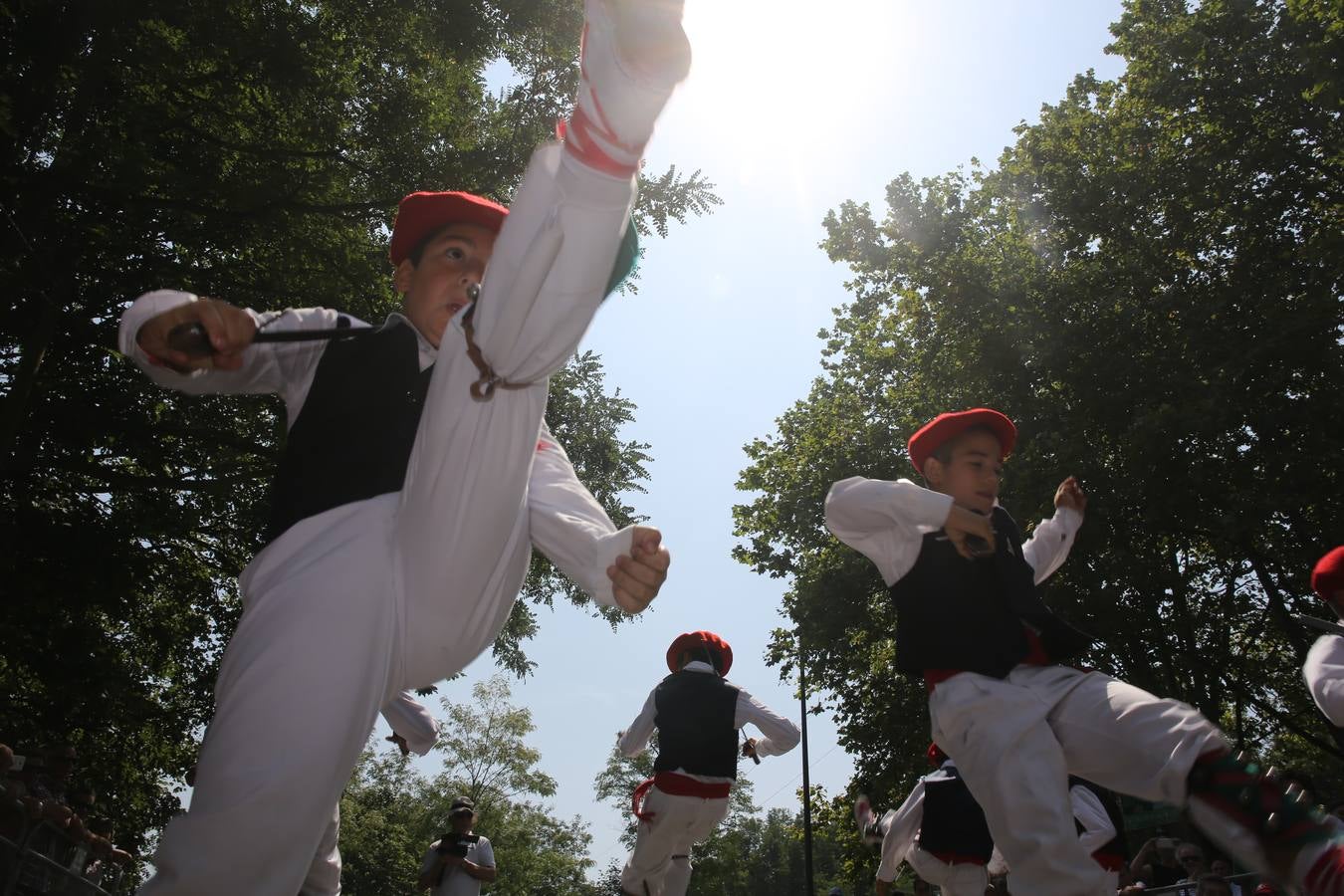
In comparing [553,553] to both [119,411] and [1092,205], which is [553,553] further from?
[1092,205]

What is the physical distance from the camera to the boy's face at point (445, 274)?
8.07 ft

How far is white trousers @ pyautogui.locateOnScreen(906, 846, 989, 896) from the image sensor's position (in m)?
5.22

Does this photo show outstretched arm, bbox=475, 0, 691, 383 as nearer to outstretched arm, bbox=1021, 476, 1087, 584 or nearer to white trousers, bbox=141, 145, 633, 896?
white trousers, bbox=141, 145, 633, 896

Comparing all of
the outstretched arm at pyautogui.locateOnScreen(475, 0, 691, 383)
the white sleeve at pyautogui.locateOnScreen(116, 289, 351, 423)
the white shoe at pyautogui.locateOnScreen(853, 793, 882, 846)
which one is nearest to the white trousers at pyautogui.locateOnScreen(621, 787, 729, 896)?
the white shoe at pyautogui.locateOnScreen(853, 793, 882, 846)

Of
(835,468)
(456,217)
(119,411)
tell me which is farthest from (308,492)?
(835,468)

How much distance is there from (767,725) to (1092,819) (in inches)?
88.9

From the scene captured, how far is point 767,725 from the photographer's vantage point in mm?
7270

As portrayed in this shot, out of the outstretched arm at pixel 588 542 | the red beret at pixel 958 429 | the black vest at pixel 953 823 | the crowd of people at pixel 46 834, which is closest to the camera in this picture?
the outstretched arm at pixel 588 542

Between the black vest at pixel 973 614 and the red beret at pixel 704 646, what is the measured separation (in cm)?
407

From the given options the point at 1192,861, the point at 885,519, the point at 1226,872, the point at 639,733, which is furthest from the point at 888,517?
the point at 1192,861

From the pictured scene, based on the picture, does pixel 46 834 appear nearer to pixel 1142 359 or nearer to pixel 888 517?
pixel 888 517

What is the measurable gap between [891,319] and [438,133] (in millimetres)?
11889

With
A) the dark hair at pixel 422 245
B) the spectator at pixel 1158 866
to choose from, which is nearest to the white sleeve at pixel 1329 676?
the dark hair at pixel 422 245

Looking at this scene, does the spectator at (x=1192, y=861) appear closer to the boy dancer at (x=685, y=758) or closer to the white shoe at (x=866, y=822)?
the white shoe at (x=866, y=822)
